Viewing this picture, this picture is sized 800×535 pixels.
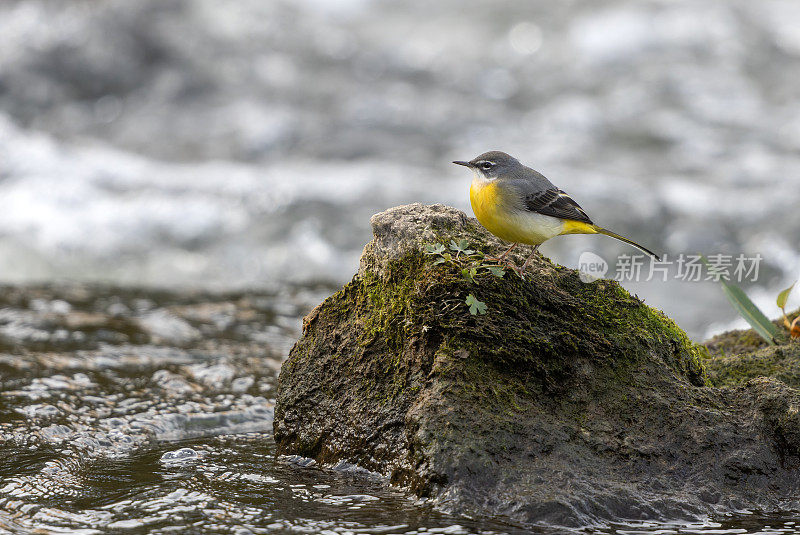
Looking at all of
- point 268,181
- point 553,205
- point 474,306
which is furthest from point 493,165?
point 268,181

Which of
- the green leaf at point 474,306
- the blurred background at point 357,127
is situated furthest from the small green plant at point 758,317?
the blurred background at point 357,127

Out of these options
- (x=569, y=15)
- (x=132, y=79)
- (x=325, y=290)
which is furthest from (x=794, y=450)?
(x=569, y=15)

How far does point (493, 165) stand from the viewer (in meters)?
4.97

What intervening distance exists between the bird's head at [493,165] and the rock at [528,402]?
430 mm

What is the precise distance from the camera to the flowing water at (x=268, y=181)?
15.6 ft

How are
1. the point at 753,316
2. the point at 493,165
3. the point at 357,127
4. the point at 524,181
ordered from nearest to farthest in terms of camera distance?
the point at 524,181 → the point at 493,165 → the point at 753,316 → the point at 357,127

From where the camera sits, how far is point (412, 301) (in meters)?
4.32

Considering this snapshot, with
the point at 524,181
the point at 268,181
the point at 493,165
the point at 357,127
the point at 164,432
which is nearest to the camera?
the point at 524,181

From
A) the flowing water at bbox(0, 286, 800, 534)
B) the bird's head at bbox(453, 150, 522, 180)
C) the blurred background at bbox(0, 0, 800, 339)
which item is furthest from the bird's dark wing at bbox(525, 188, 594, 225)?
the blurred background at bbox(0, 0, 800, 339)

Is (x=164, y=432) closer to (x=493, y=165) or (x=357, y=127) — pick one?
(x=493, y=165)

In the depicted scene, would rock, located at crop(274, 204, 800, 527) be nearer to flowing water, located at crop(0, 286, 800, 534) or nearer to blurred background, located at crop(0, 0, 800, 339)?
flowing water, located at crop(0, 286, 800, 534)

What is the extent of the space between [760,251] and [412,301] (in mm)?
9781

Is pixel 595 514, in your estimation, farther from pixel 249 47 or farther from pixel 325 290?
pixel 249 47

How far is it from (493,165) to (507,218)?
0.59m
